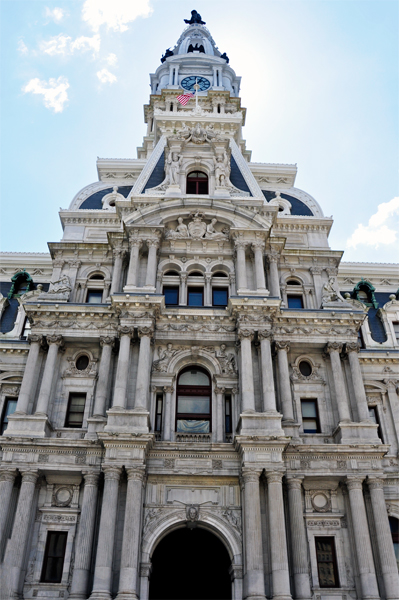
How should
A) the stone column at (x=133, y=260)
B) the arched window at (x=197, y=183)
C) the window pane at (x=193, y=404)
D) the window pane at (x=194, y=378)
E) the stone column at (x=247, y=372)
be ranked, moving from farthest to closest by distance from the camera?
the arched window at (x=197, y=183) → the stone column at (x=133, y=260) → the window pane at (x=194, y=378) → the window pane at (x=193, y=404) → the stone column at (x=247, y=372)

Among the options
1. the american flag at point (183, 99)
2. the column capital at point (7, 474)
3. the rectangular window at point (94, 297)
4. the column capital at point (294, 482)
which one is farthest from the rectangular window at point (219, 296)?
the american flag at point (183, 99)

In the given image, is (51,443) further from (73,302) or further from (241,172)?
(241,172)

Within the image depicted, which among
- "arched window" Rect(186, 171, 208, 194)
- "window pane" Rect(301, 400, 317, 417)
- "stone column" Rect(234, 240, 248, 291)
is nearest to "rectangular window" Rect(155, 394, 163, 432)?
"stone column" Rect(234, 240, 248, 291)

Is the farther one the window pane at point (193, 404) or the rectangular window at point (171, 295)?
the rectangular window at point (171, 295)

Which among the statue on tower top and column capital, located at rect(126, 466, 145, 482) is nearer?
column capital, located at rect(126, 466, 145, 482)

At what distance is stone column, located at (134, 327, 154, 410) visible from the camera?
26.0 m

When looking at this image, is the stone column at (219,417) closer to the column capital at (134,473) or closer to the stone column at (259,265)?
the column capital at (134,473)

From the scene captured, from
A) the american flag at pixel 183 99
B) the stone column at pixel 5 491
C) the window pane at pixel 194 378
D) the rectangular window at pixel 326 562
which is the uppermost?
the american flag at pixel 183 99

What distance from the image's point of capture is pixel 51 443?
82.5 ft

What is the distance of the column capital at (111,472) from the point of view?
2391 centimetres

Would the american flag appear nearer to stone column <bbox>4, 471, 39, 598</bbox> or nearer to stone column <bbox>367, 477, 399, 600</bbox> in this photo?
stone column <bbox>4, 471, 39, 598</bbox>

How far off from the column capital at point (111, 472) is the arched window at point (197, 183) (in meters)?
17.7

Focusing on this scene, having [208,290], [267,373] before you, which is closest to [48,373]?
[208,290]

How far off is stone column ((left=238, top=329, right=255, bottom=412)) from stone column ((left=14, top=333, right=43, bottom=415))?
32.7ft
